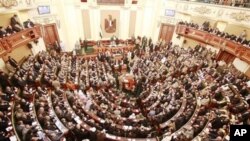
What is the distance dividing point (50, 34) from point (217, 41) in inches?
554

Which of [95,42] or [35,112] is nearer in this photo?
[35,112]

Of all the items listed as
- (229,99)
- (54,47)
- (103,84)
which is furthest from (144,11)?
(229,99)

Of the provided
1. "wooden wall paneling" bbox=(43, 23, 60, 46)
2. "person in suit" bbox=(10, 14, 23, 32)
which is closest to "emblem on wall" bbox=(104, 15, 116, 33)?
"wooden wall paneling" bbox=(43, 23, 60, 46)

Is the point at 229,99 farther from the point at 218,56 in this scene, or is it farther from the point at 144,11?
the point at 144,11

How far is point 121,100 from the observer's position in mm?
12281

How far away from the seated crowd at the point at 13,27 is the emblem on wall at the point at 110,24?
26.3 feet

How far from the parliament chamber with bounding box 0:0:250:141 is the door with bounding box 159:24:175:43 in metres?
0.10

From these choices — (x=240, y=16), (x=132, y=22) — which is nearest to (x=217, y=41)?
(x=240, y=16)

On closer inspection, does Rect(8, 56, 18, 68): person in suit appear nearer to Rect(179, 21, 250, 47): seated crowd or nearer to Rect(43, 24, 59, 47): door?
Rect(43, 24, 59, 47): door

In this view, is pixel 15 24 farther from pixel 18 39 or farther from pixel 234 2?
pixel 234 2

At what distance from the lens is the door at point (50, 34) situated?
18859 mm

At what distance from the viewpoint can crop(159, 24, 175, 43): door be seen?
22.3 m

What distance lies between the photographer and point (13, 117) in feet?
31.1

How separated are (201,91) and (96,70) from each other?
283 inches
